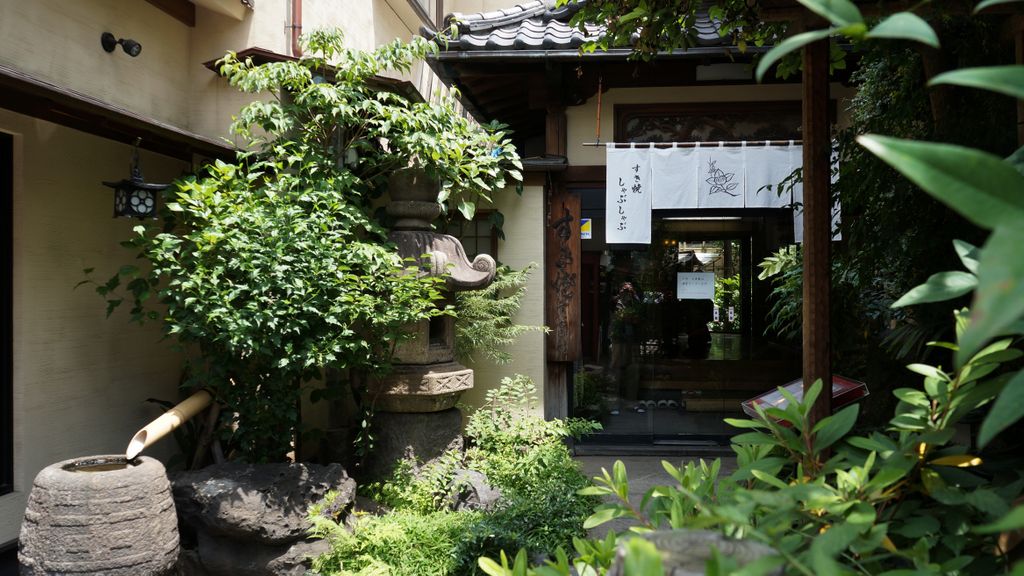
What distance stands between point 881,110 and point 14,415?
6971 mm

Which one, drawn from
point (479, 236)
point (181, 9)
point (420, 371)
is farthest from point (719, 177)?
point (181, 9)

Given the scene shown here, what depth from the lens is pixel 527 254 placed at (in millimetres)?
8844

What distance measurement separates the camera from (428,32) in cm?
789

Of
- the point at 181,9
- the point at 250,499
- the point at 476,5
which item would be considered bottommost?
the point at 250,499

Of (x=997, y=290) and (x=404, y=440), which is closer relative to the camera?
(x=997, y=290)

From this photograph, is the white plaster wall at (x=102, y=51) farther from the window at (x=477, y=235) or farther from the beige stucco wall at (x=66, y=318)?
the window at (x=477, y=235)

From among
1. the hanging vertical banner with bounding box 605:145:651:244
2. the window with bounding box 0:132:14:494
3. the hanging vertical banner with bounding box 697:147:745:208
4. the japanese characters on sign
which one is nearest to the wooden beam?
the window with bounding box 0:132:14:494

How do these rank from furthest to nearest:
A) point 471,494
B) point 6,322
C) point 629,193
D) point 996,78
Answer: point 629,193 < point 471,494 < point 6,322 < point 996,78

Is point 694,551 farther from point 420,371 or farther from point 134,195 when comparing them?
point 420,371

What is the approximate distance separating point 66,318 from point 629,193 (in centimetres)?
588

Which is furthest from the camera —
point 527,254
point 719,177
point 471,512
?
point 527,254

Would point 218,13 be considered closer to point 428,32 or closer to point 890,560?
point 428,32

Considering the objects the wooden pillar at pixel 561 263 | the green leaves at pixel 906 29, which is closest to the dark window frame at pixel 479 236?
the wooden pillar at pixel 561 263

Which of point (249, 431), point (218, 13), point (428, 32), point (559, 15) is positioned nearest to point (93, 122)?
point (218, 13)
